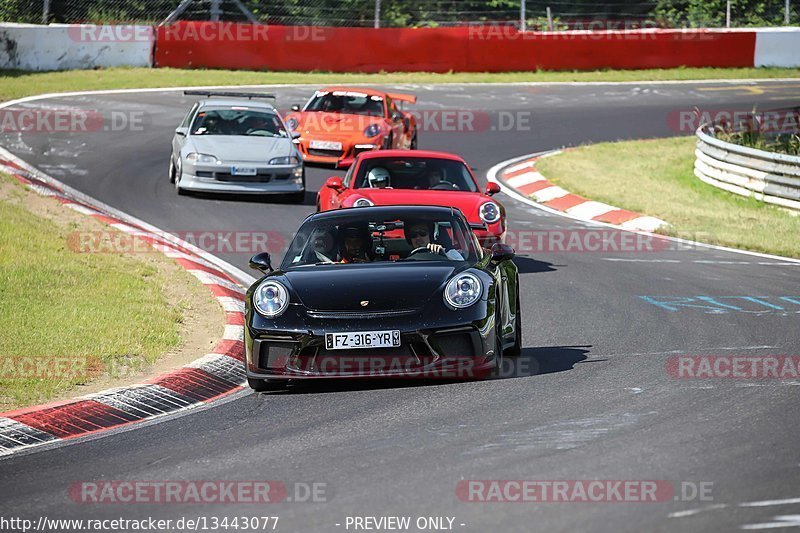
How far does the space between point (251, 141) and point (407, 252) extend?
977 centimetres

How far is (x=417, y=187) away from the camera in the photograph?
14234 mm

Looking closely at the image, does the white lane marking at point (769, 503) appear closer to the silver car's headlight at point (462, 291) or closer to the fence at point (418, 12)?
the silver car's headlight at point (462, 291)

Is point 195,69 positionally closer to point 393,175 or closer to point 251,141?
point 251,141

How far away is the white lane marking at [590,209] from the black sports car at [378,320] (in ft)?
33.4

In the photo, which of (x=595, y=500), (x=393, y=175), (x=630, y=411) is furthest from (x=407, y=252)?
(x=393, y=175)

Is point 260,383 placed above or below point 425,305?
below

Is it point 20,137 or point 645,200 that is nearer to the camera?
point 645,200

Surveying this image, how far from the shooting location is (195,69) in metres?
33.3

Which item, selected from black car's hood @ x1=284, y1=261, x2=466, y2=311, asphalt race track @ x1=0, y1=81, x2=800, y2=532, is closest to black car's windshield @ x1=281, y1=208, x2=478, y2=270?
black car's hood @ x1=284, y1=261, x2=466, y2=311

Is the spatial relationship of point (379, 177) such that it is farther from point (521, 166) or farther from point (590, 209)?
point (521, 166)

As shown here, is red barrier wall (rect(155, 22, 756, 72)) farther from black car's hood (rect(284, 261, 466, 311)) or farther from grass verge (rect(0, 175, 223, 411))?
black car's hood (rect(284, 261, 466, 311))

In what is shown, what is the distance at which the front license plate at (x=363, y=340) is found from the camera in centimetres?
784

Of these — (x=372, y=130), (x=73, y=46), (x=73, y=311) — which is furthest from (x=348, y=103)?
(x=73, y=311)

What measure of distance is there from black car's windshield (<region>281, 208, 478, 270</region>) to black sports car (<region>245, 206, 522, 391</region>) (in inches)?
7.7
